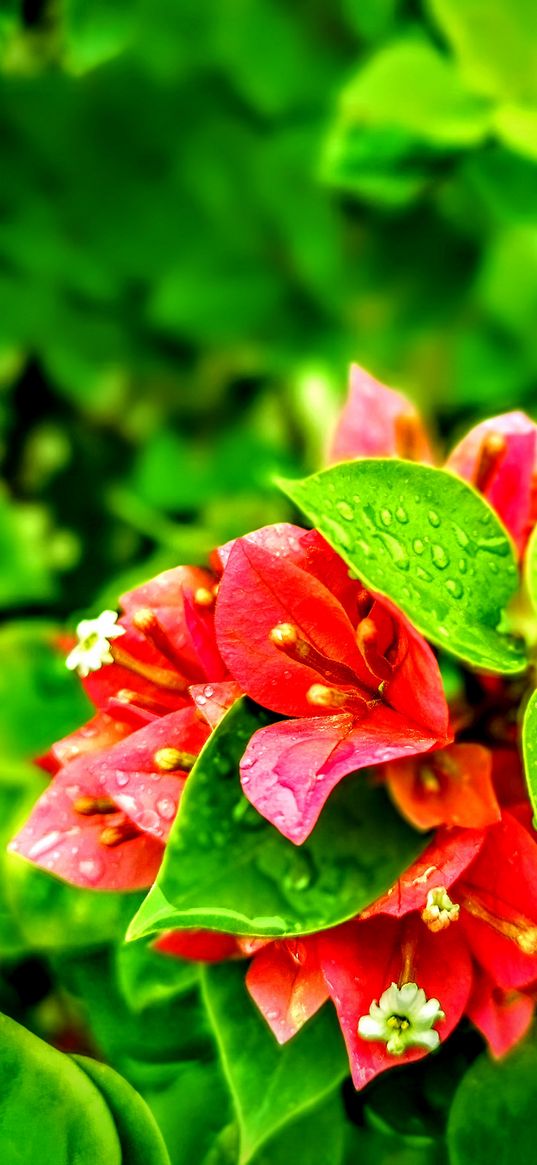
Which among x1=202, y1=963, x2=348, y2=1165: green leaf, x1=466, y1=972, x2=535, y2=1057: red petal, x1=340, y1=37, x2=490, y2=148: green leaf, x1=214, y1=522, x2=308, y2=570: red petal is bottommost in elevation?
x1=202, y1=963, x2=348, y2=1165: green leaf

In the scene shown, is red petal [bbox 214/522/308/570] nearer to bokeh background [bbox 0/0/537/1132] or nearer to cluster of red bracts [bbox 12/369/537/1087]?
cluster of red bracts [bbox 12/369/537/1087]

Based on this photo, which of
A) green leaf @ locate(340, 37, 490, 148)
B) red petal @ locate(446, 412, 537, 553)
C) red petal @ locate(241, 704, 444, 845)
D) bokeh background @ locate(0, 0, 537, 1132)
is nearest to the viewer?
red petal @ locate(241, 704, 444, 845)

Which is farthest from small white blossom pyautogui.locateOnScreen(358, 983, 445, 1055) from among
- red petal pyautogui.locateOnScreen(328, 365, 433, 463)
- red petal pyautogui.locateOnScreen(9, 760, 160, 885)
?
red petal pyautogui.locateOnScreen(328, 365, 433, 463)

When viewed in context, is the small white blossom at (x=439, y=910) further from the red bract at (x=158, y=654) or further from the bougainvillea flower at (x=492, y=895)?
the red bract at (x=158, y=654)

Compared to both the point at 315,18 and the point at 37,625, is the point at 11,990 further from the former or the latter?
the point at 315,18

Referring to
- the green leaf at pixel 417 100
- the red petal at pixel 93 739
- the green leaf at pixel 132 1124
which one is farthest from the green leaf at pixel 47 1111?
the green leaf at pixel 417 100
